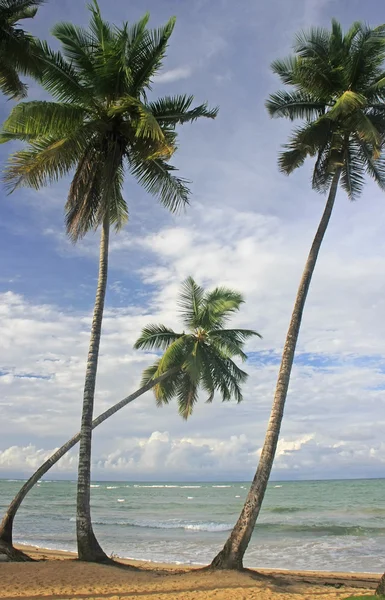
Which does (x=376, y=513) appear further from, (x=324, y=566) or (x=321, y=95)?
(x=321, y=95)

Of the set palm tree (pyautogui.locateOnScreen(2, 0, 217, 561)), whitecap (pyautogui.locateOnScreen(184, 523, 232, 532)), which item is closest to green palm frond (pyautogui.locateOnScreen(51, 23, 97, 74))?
palm tree (pyautogui.locateOnScreen(2, 0, 217, 561))

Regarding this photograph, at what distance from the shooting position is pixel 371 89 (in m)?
12.9

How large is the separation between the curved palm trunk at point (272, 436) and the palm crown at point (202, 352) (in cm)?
967

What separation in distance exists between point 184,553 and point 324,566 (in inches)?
216

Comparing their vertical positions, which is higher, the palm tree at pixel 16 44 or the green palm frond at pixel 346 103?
the palm tree at pixel 16 44

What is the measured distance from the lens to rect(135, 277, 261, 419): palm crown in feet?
71.6

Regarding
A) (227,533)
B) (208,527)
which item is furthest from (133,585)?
(208,527)

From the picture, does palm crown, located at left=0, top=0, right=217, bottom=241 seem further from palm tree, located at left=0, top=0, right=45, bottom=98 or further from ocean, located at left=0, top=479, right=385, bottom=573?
ocean, located at left=0, top=479, right=385, bottom=573

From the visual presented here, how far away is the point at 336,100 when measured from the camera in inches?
534

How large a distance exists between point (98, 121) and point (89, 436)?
7.61 metres

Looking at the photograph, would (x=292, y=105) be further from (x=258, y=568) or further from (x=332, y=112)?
(x=258, y=568)

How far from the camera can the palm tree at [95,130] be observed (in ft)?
39.6

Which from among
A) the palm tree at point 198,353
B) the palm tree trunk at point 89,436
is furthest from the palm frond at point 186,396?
the palm tree trunk at point 89,436

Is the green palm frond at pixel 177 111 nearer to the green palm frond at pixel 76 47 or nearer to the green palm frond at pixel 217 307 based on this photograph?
the green palm frond at pixel 76 47
